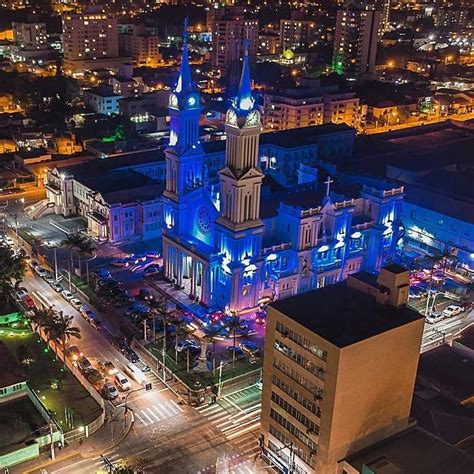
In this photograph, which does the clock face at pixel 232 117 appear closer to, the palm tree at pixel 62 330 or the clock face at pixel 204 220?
the clock face at pixel 204 220

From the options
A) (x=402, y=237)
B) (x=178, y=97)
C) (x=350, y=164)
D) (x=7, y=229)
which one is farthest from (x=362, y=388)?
(x=350, y=164)

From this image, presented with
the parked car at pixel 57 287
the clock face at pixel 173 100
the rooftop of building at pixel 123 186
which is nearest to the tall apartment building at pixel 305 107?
the rooftop of building at pixel 123 186

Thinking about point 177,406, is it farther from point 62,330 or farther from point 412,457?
point 412,457

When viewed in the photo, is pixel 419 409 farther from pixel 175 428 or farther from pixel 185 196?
pixel 185 196

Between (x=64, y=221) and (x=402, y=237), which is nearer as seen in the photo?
(x=402, y=237)

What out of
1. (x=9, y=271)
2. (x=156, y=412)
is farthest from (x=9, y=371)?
(x=9, y=271)

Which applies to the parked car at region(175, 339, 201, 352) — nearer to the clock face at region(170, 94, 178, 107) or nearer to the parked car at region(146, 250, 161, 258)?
the parked car at region(146, 250, 161, 258)

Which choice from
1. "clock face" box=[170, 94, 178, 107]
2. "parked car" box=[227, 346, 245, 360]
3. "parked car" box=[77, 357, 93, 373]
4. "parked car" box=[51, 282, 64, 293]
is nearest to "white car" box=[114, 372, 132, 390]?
"parked car" box=[77, 357, 93, 373]
